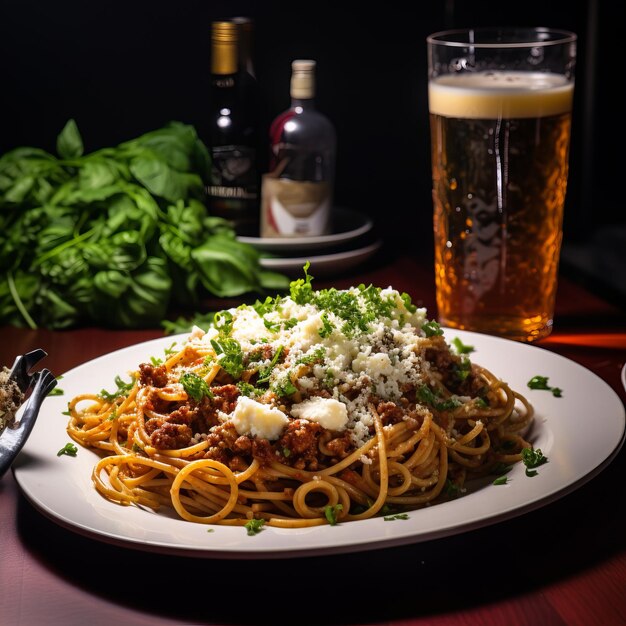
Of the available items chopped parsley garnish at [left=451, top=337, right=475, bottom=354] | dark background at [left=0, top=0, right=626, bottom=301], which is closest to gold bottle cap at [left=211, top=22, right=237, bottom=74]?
dark background at [left=0, top=0, right=626, bottom=301]

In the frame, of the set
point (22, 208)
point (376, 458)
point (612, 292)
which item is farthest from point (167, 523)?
point (612, 292)

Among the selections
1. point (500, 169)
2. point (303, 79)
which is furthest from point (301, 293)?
point (303, 79)

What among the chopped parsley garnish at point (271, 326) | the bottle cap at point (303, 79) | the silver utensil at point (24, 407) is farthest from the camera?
the bottle cap at point (303, 79)

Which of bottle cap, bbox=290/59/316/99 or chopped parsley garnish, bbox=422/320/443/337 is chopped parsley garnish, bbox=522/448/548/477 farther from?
bottle cap, bbox=290/59/316/99

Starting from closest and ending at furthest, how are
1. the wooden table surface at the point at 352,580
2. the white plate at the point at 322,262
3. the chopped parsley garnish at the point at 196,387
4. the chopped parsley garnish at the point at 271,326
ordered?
the wooden table surface at the point at 352,580 → the chopped parsley garnish at the point at 196,387 → the chopped parsley garnish at the point at 271,326 → the white plate at the point at 322,262

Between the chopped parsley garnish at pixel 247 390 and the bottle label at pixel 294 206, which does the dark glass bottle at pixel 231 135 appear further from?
the chopped parsley garnish at pixel 247 390

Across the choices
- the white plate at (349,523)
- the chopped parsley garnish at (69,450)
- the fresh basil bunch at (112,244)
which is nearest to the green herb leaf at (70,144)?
the fresh basil bunch at (112,244)

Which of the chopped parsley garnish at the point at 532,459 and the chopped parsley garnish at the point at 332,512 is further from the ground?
the chopped parsley garnish at the point at 332,512

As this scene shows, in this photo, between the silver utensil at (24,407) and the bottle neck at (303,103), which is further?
the bottle neck at (303,103)
